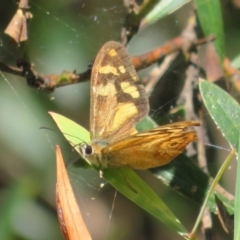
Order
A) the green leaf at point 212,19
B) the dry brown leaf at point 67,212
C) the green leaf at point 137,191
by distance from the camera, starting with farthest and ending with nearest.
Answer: the green leaf at point 212,19, the green leaf at point 137,191, the dry brown leaf at point 67,212

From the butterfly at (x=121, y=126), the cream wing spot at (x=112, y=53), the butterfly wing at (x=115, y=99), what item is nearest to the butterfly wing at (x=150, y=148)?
the butterfly at (x=121, y=126)

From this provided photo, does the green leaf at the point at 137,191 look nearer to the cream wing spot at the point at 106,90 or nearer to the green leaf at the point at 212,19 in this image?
the cream wing spot at the point at 106,90

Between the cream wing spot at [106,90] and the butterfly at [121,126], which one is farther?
the cream wing spot at [106,90]

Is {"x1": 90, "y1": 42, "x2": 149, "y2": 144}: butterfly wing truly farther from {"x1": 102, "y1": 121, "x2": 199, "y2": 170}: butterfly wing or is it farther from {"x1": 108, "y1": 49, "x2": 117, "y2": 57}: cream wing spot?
{"x1": 102, "y1": 121, "x2": 199, "y2": 170}: butterfly wing

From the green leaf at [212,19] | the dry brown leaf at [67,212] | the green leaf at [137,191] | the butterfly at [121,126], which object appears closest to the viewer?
the dry brown leaf at [67,212]

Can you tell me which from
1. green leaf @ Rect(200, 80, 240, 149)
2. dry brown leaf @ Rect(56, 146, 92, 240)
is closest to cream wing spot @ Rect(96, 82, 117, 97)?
green leaf @ Rect(200, 80, 240, 149)

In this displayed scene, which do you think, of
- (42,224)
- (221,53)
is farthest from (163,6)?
(42,224)
